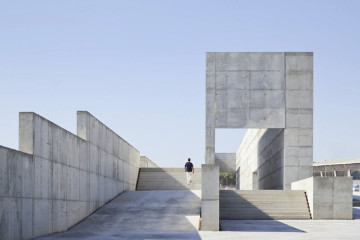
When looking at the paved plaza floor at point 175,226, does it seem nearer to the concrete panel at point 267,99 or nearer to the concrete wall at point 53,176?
the concrete wall at point 53,176

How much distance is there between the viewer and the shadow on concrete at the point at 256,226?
18547 millimetres

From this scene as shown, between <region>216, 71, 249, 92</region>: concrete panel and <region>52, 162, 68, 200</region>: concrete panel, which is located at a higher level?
<region>216, 71, 249, 92</region>: concrete panel

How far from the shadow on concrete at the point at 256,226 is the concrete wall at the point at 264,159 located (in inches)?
338

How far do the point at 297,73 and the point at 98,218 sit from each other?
14013 millimetres

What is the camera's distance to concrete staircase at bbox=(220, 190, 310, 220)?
75.7 ft

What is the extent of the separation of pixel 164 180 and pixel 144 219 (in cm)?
1691

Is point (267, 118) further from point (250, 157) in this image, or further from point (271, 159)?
point (250, 157)

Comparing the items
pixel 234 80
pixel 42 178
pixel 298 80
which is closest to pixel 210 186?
pixel 42 178

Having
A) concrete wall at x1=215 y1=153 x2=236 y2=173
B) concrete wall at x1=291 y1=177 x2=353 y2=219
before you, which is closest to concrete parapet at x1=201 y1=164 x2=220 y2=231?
concrete wall at x1=291 y1=177 x2=353 y2=219

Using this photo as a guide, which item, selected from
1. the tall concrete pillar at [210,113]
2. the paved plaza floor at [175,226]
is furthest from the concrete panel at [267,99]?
the paved plaza floor at [175,226]

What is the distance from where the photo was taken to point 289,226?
1988 cm

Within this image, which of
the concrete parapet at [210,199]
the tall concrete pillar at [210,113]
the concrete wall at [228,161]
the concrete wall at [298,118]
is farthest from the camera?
the concrete wall at [228,161]

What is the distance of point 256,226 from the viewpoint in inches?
781

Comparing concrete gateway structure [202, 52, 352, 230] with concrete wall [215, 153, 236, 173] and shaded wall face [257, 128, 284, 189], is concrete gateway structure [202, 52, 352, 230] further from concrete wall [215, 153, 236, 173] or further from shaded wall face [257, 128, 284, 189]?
concrete wall [215, 153, 236, 173]
